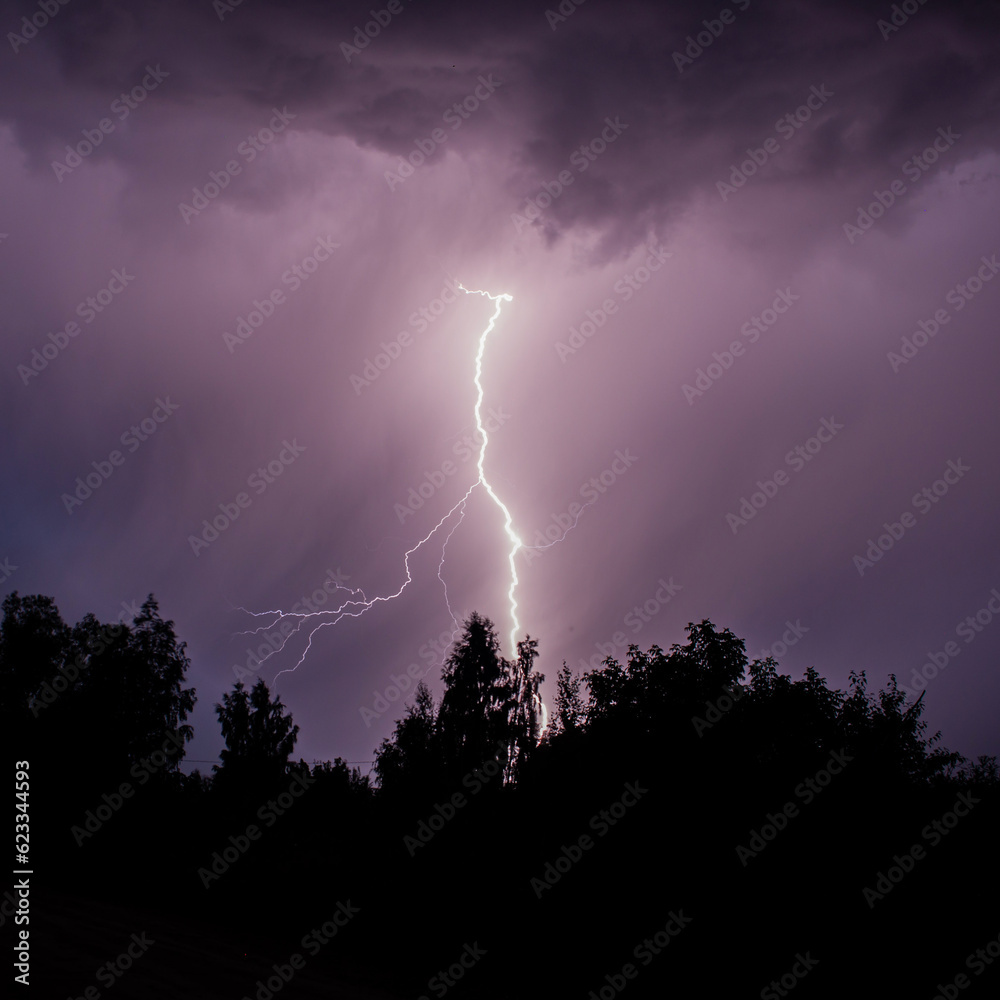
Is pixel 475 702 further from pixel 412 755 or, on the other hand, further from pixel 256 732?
pixel 256 732

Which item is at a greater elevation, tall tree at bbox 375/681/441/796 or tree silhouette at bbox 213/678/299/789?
tree silhouette at bbox 213/678/299/789

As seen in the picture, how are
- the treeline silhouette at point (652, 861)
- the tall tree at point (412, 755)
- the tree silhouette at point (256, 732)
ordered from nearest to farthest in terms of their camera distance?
the treeline silhouette at point (652, 861) < the tall tree at point (412, 755) < the tree silhouette at point (256, 732)

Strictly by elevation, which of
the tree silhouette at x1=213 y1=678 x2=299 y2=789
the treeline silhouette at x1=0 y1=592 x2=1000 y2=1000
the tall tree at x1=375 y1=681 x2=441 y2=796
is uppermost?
the tree silhouette at x1=213 y1=678 x2=299 y2=789

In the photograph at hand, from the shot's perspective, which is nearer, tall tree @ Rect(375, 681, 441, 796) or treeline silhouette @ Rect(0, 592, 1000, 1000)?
treeline silhouette @ Rect(0, 592, 1000, 1000)

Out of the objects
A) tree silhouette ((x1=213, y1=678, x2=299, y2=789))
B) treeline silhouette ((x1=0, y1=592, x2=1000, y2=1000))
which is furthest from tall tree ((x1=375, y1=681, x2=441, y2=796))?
tree silhouette ((x1=213, y1=678, x2=299, y2=789))

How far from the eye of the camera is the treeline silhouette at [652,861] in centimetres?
1023

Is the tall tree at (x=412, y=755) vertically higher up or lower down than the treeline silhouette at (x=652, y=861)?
higher up

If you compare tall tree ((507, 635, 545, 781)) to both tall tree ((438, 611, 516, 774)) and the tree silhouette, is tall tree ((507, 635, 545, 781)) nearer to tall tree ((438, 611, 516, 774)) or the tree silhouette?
tall tree ((438, 611, 516, 774))

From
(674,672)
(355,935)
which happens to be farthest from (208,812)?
(674,672)

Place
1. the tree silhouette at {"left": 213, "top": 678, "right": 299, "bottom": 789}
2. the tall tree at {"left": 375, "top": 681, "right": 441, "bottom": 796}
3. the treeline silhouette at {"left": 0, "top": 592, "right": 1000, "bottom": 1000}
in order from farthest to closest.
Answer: the tree silhouette at {"left": 213, "top": 678, "right": 299, "bottom": 789} → the tall tree at {"left": 375, "top": 681, "right": 441, "bottom": 796} → the treeline silhouette at {"left": 0, "top": 592, "right": 1000, "bottom": 1000}

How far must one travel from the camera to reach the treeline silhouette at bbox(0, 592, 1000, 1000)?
33.6 ft

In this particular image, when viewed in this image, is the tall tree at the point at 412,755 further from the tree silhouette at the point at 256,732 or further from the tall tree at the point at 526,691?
the tree silhouette at the point at 256,732

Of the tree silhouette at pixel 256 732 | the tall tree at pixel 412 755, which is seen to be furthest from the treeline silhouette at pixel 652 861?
the tree silhouette at pixel 256 732

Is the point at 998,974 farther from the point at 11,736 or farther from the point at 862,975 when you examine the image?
the point at 11,736
